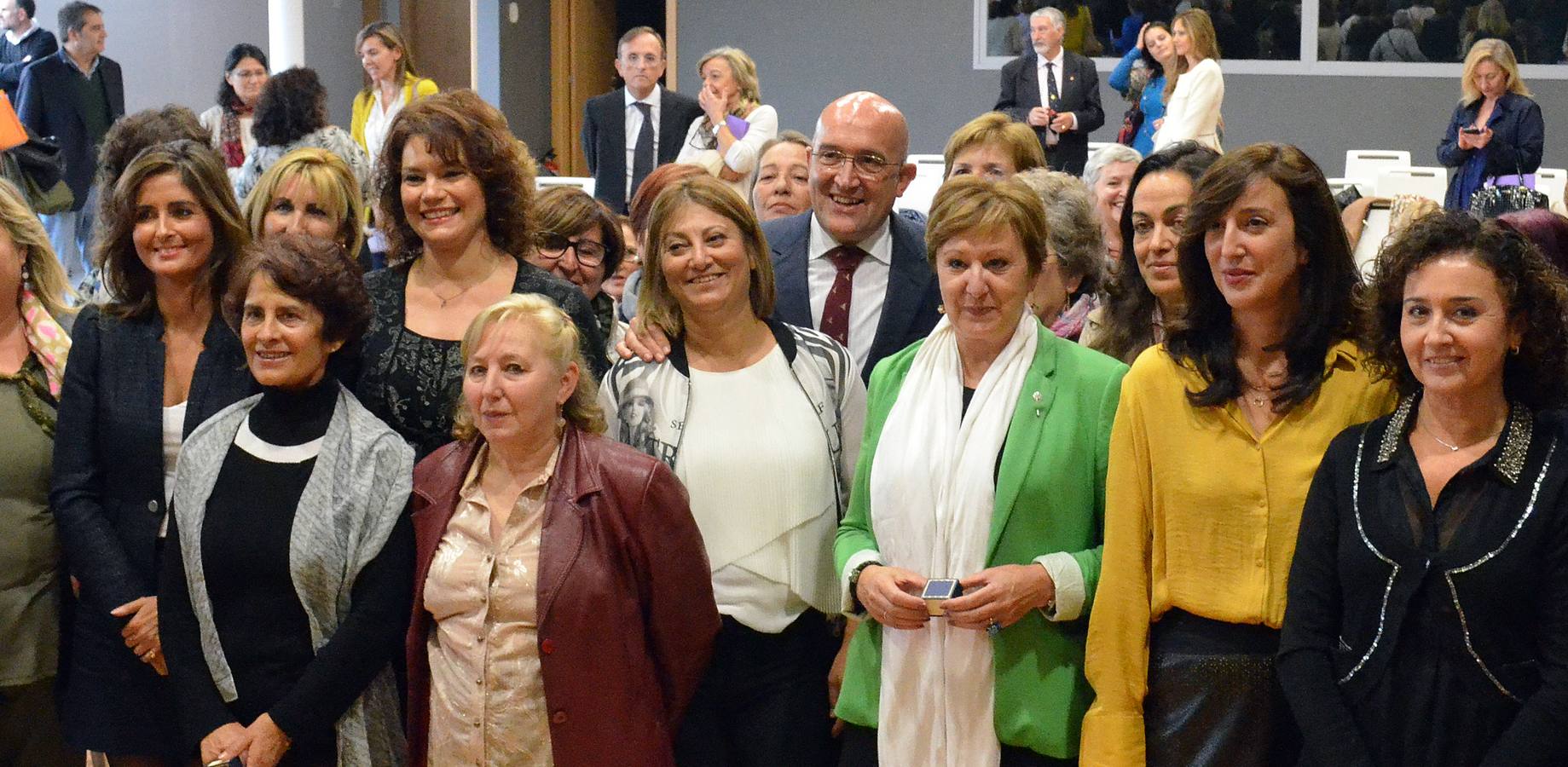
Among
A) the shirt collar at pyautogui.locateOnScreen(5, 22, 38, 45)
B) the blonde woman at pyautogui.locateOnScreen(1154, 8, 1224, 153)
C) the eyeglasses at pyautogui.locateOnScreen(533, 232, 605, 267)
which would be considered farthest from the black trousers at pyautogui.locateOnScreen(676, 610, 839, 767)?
the shirt collar at pyautogui.locateOnScreen(5, 22, 38, 45)

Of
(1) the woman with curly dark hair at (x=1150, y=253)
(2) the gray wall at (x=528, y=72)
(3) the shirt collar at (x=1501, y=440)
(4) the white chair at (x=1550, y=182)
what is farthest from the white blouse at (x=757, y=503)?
(2) the gray wall at (x=528, y=72)

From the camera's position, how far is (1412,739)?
2203mm

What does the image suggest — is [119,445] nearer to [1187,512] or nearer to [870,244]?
[870,244]

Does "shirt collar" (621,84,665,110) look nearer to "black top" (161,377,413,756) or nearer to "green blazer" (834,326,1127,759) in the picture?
"black top" (161,377,413,756)

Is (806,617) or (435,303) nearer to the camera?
(806,617)

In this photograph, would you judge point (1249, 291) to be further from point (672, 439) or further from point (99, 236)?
point (99, 236)

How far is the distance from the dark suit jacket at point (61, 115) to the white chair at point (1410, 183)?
767 cm

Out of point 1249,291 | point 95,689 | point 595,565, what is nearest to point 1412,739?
point 1249,291

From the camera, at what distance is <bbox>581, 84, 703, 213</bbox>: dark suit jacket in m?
8.11

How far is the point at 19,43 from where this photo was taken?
28.9 feet

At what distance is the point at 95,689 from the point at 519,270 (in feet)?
3.88

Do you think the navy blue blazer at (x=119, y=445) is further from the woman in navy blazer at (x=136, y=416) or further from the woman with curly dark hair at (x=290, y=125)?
the woman with curly dark hair at (x=290, y=125)

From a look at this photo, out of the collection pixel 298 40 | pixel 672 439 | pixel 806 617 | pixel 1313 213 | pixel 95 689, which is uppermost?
pixel 298 40

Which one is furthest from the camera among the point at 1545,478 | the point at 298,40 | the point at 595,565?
the point at 298,40
